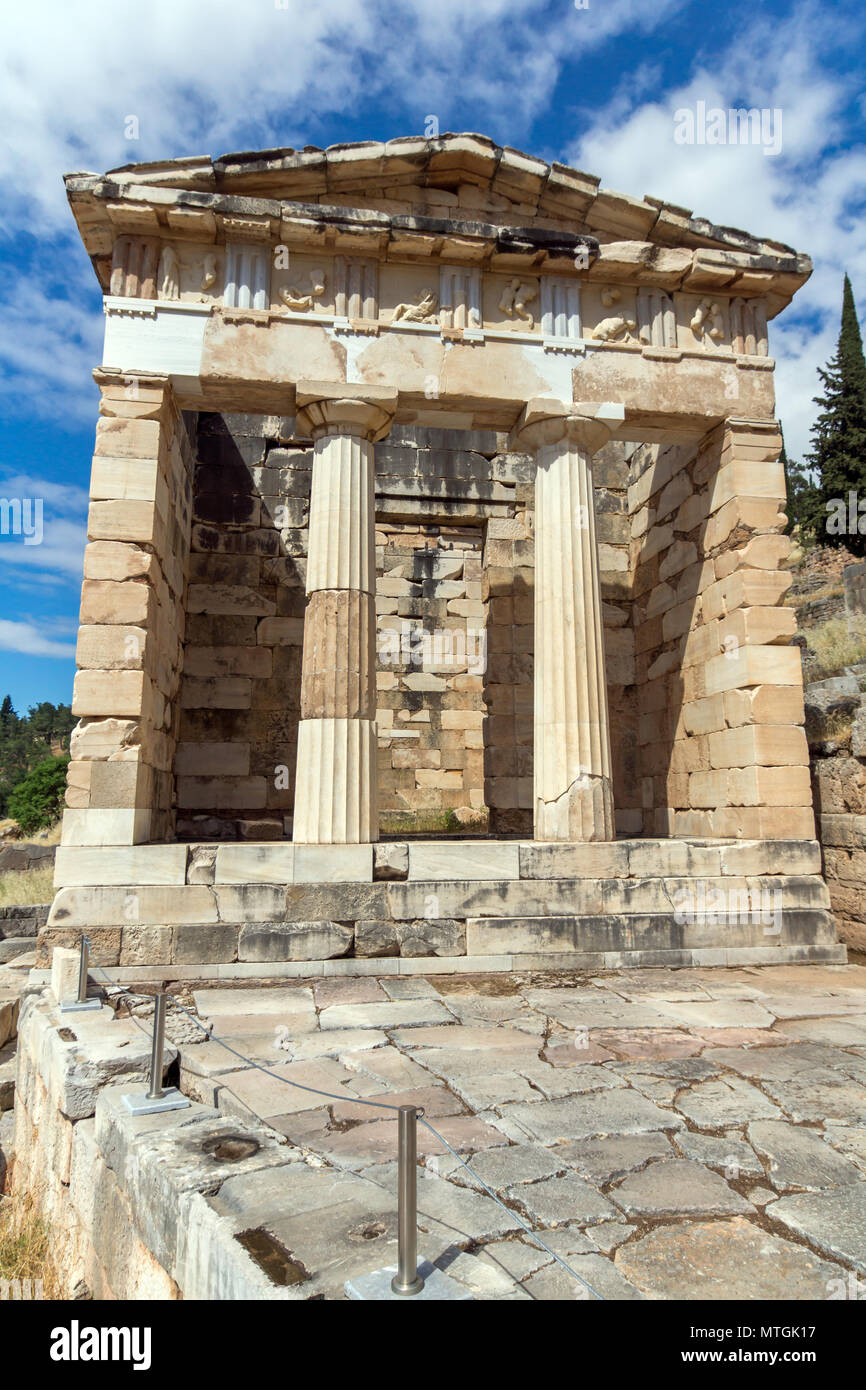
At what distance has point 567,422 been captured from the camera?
29.7ft

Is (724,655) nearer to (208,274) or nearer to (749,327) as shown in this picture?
(749,327)

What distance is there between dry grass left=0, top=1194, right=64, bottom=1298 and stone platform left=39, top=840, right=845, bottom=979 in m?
1.96

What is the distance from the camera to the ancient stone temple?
7613 mm

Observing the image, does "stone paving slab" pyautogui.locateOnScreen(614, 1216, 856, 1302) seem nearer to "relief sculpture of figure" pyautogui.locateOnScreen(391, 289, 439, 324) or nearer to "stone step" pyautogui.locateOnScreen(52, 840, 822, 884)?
"stone step" pyautogui.locateOnScreen(52, 840, 822, 884)

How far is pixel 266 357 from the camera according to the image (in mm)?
8672

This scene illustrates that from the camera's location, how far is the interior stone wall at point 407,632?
11320mm

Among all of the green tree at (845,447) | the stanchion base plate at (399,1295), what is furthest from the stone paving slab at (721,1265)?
the green tree at (845,447)

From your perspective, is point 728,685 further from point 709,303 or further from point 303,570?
point 303,570

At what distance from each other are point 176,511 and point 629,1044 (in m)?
7.75

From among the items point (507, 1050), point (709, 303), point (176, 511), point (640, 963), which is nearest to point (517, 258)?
point (709, 303)

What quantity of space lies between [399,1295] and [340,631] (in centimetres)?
654

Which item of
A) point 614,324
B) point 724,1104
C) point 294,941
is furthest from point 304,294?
point 724,1104

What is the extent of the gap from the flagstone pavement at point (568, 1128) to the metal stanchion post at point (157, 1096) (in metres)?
0.44

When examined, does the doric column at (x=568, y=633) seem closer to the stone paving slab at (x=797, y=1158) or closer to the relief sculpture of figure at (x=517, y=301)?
the relief sculpture of figure at (x=517, y=301)
